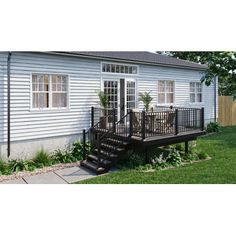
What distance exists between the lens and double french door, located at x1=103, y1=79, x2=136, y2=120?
1159 cm

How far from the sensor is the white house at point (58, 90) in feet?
29.4

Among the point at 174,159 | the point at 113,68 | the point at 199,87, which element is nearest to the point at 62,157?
the point at 174,159

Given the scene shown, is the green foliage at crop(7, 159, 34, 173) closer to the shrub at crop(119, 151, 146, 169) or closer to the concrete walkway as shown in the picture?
the concrete walkway

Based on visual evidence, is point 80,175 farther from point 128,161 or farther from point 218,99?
point 218,99

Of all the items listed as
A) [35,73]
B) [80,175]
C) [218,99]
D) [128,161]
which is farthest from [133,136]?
[218,99]

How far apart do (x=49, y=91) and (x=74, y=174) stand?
3.15 m

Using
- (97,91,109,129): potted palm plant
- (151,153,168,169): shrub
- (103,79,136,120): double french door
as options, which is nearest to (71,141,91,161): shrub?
(97,91,109,129): potted palm plant

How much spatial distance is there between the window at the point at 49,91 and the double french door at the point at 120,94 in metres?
1.83

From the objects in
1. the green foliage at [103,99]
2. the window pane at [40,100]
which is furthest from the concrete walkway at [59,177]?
the green foliage at [103,99]

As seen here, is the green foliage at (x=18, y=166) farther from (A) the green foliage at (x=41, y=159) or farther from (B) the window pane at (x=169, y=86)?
(B) the window pane at (x=169, y=86)

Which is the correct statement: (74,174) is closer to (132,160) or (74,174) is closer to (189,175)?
(132,160)

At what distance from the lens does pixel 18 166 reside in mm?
8727

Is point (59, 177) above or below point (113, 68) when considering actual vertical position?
below
